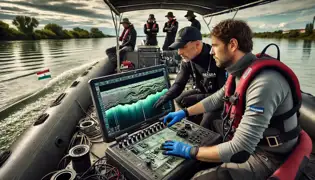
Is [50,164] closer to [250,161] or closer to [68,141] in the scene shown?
[68,141]

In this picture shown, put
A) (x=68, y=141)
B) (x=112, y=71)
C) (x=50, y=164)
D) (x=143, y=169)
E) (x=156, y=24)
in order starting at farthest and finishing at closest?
(x=156, y=24) → (x=112, y=71) → (x=68, y=141) → (x=50, y=164) → (x=143, y=169)

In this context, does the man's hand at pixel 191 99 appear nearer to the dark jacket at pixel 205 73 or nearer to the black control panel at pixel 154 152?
Result: the dark jacket at pixel 205 73

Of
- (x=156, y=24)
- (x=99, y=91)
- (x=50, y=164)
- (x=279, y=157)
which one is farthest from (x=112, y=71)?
(x=279, y=157)

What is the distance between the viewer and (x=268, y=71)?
104 centimetres

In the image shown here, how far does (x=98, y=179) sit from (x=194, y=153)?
1.98 feet

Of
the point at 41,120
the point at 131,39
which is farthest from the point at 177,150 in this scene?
the point at 131,39

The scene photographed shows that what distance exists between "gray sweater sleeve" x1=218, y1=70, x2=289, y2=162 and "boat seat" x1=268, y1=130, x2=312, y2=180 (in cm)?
26

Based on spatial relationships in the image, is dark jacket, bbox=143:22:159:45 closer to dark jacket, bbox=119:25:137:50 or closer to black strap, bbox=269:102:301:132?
dark jacket, bbox=119:25:137:50

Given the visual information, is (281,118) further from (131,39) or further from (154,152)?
(131,39)

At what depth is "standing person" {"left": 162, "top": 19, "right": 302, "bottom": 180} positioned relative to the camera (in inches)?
38.8

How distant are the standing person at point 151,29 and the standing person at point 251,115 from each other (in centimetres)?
663

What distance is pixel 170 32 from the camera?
745 centimetres

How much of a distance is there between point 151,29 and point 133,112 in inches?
265

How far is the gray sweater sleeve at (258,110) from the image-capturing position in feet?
3.18
